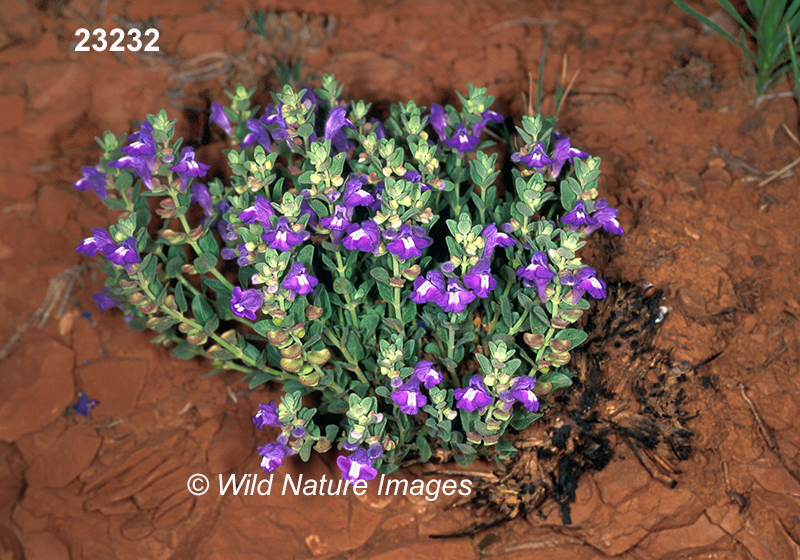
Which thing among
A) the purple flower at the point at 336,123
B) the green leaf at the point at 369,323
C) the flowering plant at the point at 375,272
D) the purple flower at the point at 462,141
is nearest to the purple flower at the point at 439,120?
the flowering plant at the point at 375,272

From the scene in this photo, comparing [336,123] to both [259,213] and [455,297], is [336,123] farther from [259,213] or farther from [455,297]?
[455,297]

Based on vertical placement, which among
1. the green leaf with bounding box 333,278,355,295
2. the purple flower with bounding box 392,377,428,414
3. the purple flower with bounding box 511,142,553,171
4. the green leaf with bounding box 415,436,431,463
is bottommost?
the green leaf with bounding box 415,436,431,463

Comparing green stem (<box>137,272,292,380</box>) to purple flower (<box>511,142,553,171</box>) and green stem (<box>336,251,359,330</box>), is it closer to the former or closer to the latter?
green stem (<box>336,251,359,330</box>)

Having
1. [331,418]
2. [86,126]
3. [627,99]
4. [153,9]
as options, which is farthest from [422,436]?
[153,9]

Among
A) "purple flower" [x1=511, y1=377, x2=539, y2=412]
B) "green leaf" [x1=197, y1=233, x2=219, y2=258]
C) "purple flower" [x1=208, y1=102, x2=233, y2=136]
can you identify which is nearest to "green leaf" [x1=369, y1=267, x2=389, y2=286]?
"purple flower" [x1=511, y1=377, x2=539, y2=412]

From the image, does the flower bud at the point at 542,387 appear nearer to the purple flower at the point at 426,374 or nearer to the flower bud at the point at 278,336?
the purple flower at the point at 426,374

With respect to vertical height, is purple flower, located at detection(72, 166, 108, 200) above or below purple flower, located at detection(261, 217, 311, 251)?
below

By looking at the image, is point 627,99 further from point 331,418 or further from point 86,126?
point 86,126
